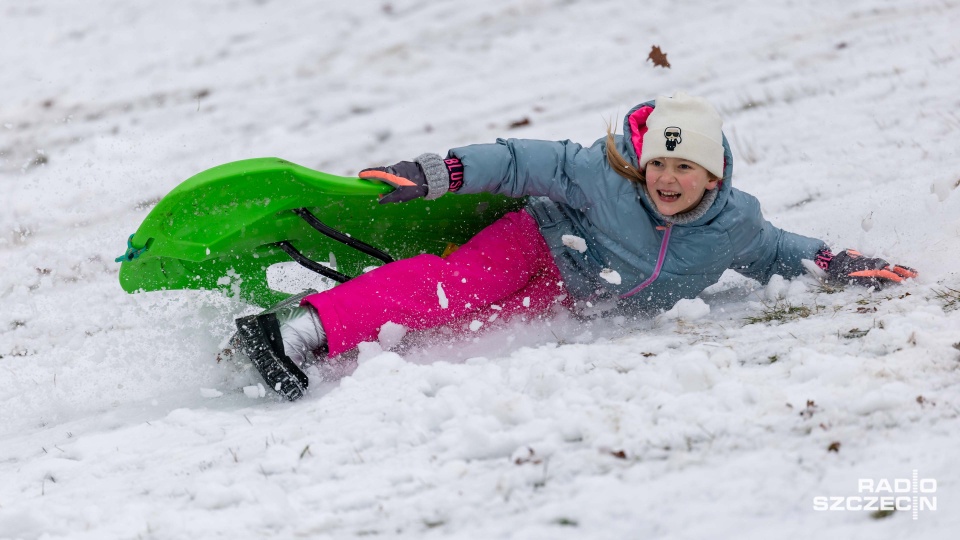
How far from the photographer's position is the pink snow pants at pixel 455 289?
3.10 metres

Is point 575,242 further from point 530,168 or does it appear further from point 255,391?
point 255,391

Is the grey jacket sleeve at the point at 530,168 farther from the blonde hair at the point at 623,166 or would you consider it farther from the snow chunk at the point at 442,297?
→ the snow chunk at the point at 442,297

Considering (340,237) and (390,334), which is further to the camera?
(340,237)

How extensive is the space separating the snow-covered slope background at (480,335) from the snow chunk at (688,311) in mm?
12

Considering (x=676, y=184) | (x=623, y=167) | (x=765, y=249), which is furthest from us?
(x=765, y=249)

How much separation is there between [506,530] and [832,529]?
667 mm

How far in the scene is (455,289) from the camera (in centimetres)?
327

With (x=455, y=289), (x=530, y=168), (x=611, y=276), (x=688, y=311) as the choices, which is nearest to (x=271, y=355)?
(x=455, y=289)

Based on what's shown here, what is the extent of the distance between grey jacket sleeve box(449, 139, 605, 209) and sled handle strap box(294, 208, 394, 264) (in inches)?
19.9

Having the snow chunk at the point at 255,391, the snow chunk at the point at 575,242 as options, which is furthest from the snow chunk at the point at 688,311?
the snow chunk at the point at 255,391

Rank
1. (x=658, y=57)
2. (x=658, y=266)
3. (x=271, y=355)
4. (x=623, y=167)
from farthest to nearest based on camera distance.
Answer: (x=658, y=57) < (x=658, y=266) < (x=623, y=167) < (x=271, y=355)

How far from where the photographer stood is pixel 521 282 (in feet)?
11.3

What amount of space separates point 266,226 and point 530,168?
1018mm

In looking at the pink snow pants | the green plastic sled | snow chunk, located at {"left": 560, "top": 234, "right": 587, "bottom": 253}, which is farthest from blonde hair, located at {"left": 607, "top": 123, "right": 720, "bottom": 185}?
the green plastic sled
